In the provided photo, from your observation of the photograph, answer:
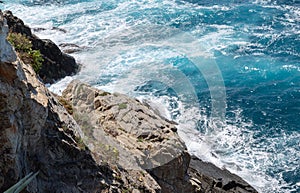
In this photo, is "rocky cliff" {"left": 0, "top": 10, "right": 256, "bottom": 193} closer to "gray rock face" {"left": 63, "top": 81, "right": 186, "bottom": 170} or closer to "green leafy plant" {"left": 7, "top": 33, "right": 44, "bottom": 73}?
"gray rock face" {"left": 63, "top": 81, "right": 186, "bottom": 170}

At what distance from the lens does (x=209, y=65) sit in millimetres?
29453

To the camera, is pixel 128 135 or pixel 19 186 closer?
pixel 19 186

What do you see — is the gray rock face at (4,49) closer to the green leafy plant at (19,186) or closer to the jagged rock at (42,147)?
the jagged rock at (42,147)

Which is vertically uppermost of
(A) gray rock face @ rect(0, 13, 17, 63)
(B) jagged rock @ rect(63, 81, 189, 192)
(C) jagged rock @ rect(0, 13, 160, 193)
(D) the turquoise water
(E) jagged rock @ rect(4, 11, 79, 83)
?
(A) gray rock face @ rect(0, 13, 17, 63)

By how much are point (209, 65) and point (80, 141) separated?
72.1 feet

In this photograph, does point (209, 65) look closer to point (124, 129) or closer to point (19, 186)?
point (124, 129)

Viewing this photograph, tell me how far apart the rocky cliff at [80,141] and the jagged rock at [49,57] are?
42.6 ft

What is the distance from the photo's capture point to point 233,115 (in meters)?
23.0

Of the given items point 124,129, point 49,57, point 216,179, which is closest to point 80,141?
point 124,129

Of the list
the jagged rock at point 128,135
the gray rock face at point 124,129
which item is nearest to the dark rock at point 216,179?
the jagged rock at point 128,135

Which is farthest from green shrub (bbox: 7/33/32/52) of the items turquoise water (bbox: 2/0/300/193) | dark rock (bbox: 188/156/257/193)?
turquoise water (bbox: 2/0/300/193)

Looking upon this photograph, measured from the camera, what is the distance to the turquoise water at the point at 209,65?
20.1 metres

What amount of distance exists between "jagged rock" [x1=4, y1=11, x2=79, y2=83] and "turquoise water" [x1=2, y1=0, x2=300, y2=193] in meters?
1.02

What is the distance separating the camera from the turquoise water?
20.1 metres
